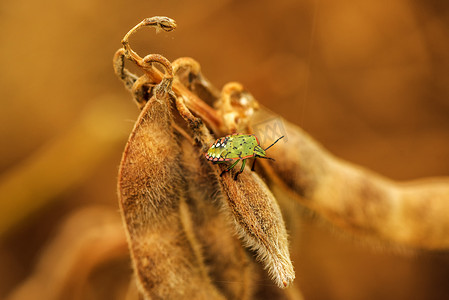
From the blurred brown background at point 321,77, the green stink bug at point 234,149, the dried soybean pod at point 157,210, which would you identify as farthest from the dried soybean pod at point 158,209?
the blurred brown background at point 321,77

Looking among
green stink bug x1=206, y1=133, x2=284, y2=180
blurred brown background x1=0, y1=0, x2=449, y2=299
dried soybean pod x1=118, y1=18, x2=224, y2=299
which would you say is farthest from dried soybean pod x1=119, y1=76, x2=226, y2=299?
blurred brown background x1=0, y1=0, x2=449, y2=299

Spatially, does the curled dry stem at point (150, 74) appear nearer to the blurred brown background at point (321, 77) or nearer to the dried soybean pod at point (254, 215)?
the dried soybean pod at point (254, 215)

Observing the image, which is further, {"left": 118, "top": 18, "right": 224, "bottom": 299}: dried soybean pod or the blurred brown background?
the blurred brown background

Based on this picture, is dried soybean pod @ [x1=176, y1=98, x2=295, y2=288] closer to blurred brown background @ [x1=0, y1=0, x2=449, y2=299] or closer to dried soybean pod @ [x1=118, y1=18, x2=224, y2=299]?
dried soybean pod @ [x1=118, y1=18, x2=224, y2=299]

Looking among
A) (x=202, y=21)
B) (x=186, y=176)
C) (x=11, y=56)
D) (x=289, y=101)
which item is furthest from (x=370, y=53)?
(x=11, y=56)

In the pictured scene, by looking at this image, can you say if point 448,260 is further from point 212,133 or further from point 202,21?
point 202,21

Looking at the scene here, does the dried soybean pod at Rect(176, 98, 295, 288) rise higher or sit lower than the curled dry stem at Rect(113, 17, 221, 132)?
lower
